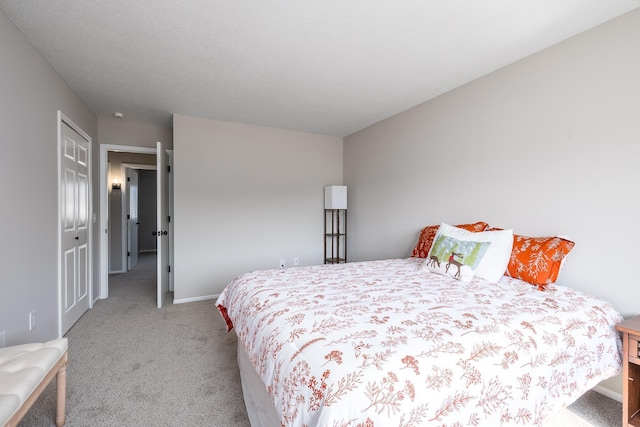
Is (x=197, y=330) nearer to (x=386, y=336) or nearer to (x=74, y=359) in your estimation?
(x=74, y=359)

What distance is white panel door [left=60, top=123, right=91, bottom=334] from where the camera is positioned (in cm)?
262

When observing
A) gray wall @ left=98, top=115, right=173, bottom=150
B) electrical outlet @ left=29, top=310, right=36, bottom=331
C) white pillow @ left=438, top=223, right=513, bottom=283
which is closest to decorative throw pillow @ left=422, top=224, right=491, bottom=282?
white pillow @ left=438, top=223, right=513, bottom=283

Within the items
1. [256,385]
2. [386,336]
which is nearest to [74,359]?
[256,385]

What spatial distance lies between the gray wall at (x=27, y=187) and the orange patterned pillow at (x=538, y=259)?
3.34 meters

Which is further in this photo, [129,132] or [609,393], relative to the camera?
[129,132]

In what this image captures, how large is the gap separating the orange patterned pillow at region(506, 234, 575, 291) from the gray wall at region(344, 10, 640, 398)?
0.50ft

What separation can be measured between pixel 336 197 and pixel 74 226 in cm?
306

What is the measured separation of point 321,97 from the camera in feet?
10.1

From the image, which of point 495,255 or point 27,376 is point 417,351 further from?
point 27,376

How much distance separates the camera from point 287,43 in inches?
81.8

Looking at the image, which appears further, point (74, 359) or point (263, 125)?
point (263, 125)

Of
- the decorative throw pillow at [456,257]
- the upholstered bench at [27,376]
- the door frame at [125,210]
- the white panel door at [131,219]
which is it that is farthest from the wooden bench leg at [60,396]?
the white panel door at [131,219]

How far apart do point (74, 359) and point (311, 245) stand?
2919 millimetres

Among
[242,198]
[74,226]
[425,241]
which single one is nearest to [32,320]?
[74,226]
